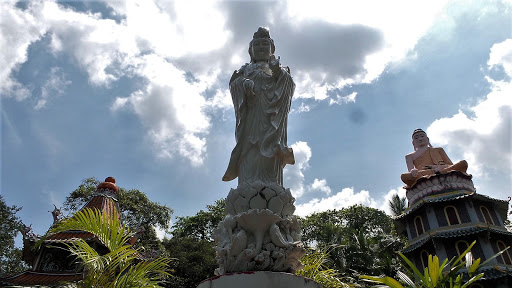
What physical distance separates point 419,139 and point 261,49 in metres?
16.3

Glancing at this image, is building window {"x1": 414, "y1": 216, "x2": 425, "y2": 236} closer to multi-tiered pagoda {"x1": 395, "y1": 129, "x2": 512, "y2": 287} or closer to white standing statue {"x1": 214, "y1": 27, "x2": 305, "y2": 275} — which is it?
multi-tiered pagoda {"x1": 395, "y1": 129, "x2": 512, "y2": 287}

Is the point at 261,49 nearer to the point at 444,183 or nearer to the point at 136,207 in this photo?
the point at 444,183

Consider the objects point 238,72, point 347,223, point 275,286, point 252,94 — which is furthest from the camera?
point 347,223

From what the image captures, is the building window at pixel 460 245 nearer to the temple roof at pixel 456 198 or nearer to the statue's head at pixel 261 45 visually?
the temple roof at pixel 456 198

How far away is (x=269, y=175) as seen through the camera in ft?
16.4

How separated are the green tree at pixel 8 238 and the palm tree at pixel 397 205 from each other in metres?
23.4

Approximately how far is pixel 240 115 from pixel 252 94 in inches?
14.2

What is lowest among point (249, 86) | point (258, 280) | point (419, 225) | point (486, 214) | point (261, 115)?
point (258, 280)

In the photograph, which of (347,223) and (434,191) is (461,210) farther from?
(347,223)

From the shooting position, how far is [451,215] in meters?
16.9

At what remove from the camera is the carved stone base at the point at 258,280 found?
3752 millimetres

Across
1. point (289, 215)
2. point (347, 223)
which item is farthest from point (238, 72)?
point (347, 223)

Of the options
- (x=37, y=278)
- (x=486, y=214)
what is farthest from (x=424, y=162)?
(x=37, y=278)

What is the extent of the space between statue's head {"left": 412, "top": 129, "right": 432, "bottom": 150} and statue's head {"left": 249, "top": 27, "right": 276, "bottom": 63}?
16.1 metres
